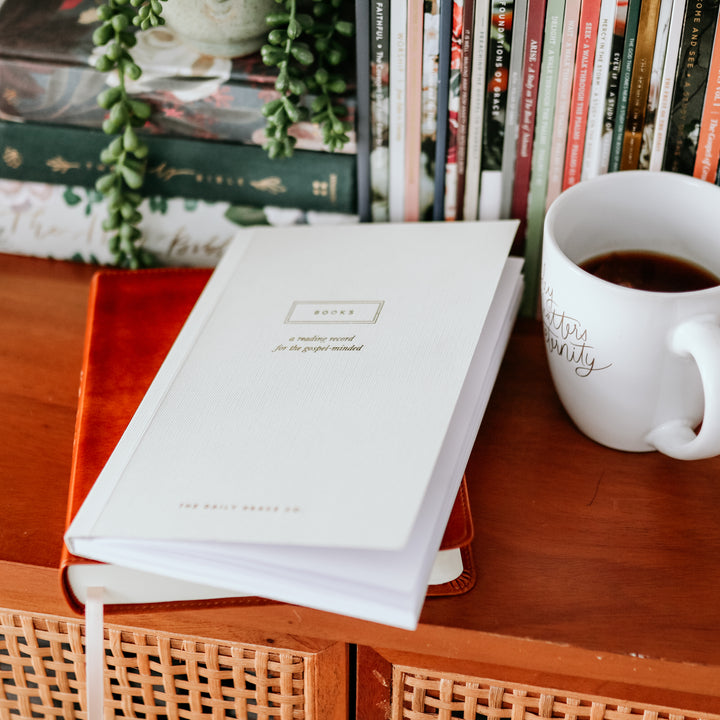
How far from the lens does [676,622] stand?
1.50 feet

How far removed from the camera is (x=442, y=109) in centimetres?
58

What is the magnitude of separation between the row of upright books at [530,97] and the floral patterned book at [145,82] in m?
0.05

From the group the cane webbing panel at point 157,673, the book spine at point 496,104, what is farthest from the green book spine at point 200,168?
the cane webbing panel at point 157,673

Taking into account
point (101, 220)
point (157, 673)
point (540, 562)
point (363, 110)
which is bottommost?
point (157, 673)

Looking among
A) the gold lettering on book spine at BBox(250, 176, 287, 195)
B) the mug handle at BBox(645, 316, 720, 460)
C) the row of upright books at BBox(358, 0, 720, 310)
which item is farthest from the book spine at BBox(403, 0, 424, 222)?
the mug handle at BBox(645, 316, 720, 460)

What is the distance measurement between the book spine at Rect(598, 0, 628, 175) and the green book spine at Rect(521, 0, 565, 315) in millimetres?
35

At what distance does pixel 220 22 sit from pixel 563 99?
25 cm

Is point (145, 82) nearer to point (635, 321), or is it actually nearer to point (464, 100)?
point (464, 100)

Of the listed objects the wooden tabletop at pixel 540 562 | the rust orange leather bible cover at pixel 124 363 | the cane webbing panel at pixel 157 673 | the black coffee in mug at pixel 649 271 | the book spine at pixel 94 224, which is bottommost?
the cane webbing panel at pixel 157 673

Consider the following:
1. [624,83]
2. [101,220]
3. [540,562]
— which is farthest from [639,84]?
[101,220]

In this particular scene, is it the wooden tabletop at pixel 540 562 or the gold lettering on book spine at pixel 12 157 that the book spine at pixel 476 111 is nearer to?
the wooden tabletop at pixel 540 562

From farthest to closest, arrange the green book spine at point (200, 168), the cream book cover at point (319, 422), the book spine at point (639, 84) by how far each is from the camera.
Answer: the green book spine at point (200, 168) → the book spine at point (639, 84) → the cream book cover at point (319, 422)

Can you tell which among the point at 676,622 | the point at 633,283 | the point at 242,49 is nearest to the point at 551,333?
the point at 633,283

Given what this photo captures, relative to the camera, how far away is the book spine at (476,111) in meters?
0.54
